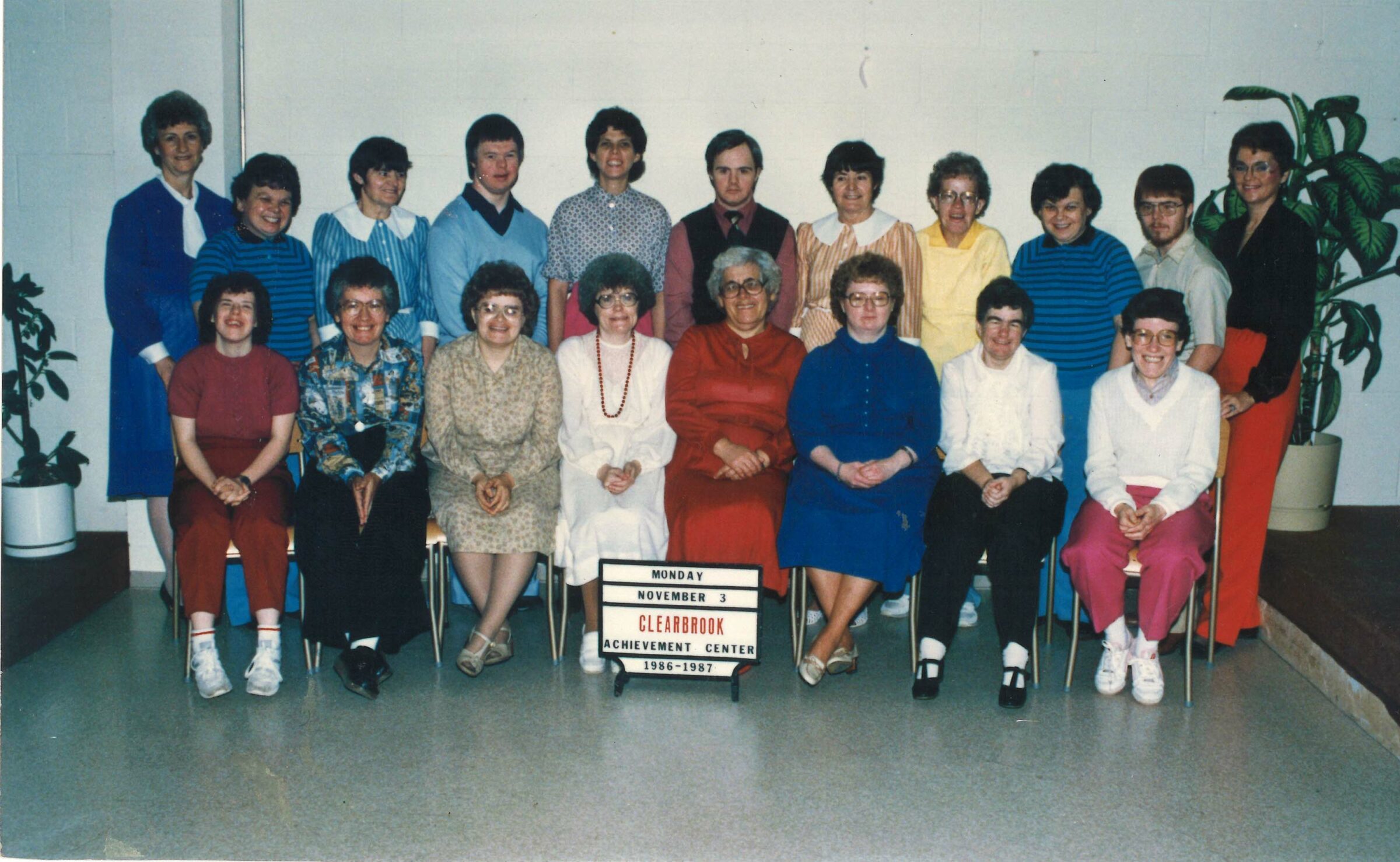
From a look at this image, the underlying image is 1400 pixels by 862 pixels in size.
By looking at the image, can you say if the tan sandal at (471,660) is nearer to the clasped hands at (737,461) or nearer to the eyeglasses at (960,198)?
the clasped hands at (737,461)

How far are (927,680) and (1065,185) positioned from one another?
1.65 metres

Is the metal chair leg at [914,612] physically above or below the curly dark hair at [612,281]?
below

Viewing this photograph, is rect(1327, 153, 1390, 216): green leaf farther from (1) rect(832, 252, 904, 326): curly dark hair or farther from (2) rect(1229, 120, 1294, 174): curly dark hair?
(1) rect(832, 252, 904, 326): curly dark hair

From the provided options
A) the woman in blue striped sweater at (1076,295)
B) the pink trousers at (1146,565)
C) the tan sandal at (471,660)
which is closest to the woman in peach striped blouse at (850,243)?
the woman in blue striped sweater at (1076,295)

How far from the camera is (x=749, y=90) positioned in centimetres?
444

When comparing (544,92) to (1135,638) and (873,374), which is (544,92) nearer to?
(873,374)

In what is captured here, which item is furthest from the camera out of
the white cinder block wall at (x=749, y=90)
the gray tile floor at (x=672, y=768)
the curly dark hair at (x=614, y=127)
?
the white cinder block wall at (x=749, y=90)

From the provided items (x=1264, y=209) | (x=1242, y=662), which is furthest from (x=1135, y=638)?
(x=1264, y=209)

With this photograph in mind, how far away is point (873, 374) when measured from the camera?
3.44 metres

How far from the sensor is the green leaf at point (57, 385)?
4.16 m

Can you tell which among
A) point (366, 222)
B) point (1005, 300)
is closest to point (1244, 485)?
point (1005, 300)

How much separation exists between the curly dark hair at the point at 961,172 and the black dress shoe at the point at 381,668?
7.45ft

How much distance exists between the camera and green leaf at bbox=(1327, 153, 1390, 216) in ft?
13.0

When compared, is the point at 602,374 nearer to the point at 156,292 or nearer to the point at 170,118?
the point at 156,292
